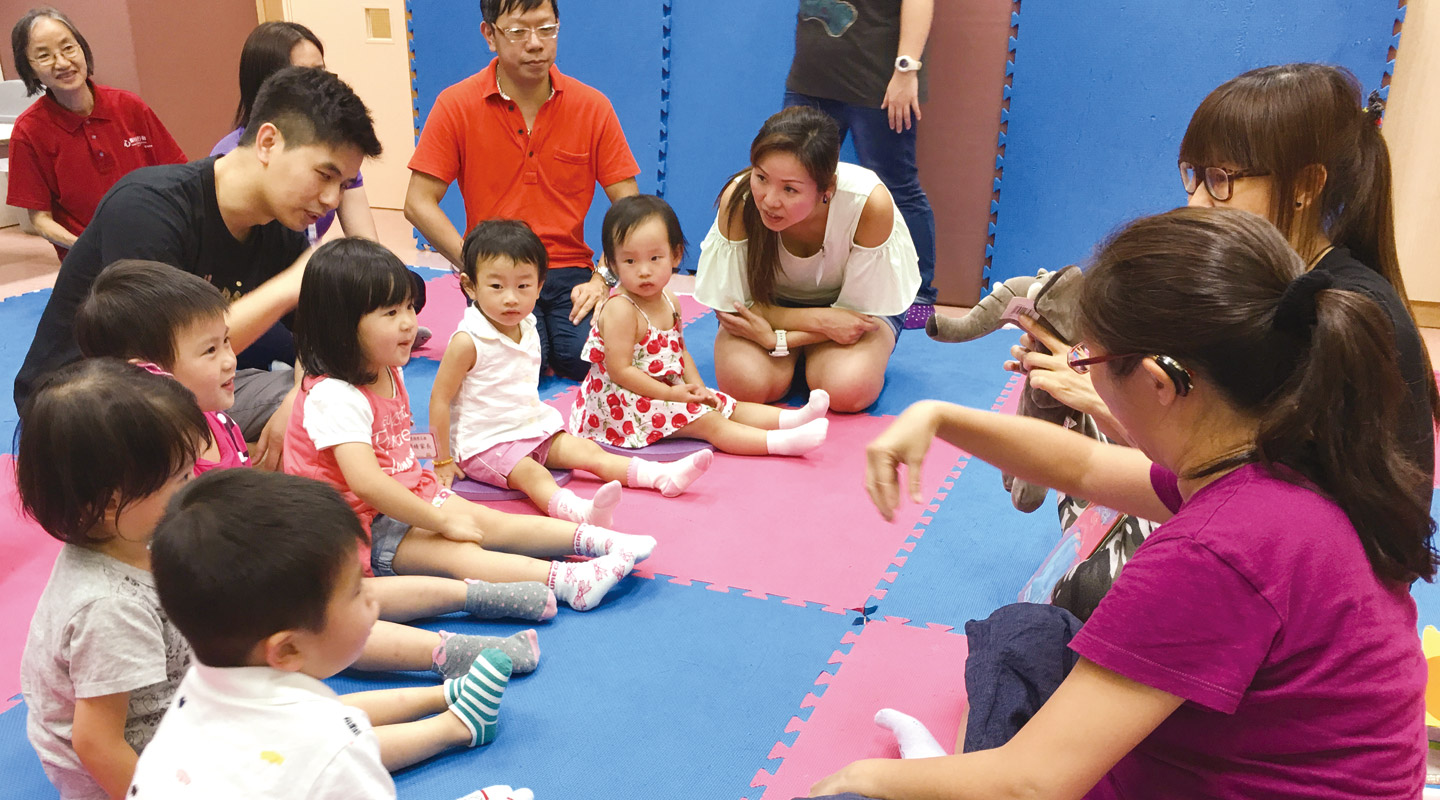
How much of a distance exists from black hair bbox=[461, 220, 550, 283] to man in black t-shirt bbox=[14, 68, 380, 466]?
383 millimetres

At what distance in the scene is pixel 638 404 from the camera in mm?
3389

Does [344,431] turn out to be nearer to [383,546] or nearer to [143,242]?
[383,546]

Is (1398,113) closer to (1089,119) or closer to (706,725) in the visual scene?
(1089,119)

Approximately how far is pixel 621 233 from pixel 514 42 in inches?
43.8

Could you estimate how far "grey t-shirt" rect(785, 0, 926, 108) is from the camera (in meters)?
4.36

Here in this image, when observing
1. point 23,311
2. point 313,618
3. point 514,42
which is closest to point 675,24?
point 514,42

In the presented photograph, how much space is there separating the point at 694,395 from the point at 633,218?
1.98 ft

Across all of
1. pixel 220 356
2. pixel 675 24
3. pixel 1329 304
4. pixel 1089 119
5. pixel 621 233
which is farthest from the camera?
pixel 675 24

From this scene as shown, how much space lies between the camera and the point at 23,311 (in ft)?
14.7

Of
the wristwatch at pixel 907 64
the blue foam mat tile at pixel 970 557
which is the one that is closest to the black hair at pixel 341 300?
the blue foam mat tile at pixel 970 557

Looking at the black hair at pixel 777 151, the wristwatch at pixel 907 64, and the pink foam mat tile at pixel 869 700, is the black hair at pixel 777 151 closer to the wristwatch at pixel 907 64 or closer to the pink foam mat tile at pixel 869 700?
the wristwatch at pixel 907 64

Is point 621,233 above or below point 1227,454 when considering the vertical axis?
below

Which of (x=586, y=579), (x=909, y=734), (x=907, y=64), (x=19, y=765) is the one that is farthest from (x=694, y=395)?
(x=19, y=765)

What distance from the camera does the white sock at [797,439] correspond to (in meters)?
3.30
